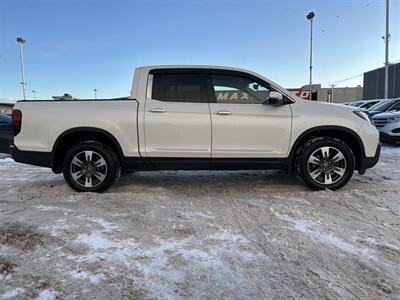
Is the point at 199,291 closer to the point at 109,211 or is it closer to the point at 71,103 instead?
the point at 109,211

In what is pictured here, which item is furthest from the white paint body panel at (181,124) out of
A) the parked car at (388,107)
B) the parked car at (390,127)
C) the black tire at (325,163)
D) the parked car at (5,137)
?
the parked car at (388,107)

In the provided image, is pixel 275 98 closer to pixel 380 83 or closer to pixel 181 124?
pixel 181 124

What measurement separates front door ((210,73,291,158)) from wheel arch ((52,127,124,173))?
1.45m

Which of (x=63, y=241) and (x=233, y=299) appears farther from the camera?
(x=63, y=241)

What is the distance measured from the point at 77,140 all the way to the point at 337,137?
12.8 feet

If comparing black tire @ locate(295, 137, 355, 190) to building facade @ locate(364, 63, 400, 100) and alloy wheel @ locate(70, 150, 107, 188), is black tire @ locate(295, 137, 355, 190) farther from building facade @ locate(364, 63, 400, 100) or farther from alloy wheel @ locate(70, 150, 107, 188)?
building facade @ locate(364, 63, 400, 100)

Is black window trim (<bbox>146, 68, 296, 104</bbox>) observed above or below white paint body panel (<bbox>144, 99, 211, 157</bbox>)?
above

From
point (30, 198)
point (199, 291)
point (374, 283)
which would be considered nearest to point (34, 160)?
point (30, 198)

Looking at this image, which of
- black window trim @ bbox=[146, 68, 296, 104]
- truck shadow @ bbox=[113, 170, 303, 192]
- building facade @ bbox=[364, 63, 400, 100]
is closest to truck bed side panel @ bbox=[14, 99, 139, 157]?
black window trim @ bbox=[146, 68, 296, 104]

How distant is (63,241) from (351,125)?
4081 millimetres

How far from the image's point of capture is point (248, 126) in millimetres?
4863

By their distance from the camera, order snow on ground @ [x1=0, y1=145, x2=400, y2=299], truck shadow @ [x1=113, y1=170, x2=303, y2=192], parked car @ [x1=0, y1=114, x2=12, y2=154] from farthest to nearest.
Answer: parked car @ [x1=0, y1=114, x2=12, y2=154] → truck shadow @ [x1=113, y1=170, x2=303, y2=192] → snow on ground @ [x1=0, y1=145, x2=400, y2=299]

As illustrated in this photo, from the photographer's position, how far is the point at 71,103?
4.94 meters

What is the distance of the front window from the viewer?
494cm
